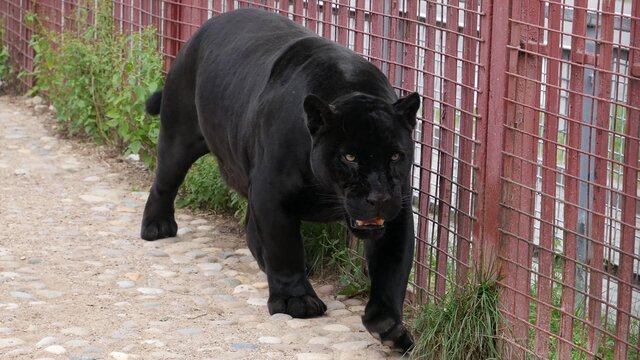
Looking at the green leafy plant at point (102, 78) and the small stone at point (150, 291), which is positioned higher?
the green leafy plant at point (102, 78)

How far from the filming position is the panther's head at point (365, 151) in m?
5.00

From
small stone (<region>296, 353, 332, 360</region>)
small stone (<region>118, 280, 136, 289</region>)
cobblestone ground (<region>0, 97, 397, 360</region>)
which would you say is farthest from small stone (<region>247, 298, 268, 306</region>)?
small stone (<region>296, 353, 332, 360</region>)

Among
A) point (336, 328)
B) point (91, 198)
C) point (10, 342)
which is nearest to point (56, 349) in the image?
point (10, 342)

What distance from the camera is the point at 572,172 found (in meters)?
4.70

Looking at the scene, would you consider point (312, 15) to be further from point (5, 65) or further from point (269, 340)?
point (5, 65)

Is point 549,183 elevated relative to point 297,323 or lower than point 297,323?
elevated

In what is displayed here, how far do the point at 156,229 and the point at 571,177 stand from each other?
3.07 metres

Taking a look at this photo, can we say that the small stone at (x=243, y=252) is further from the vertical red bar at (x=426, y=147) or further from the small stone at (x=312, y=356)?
the small stone at (x=312, y=356)

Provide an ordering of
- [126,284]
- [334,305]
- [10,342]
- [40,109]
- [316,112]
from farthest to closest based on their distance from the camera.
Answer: [40,109], [126,284], [334,305], [10,342], [316,112]

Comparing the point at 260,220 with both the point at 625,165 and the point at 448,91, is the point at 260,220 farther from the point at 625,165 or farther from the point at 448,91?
the point at 625,165

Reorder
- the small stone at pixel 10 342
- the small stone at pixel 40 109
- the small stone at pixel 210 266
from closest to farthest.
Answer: the small stone at pixel 10 342, the small stone at pixel 210 266, the small stone at pixel 40 109

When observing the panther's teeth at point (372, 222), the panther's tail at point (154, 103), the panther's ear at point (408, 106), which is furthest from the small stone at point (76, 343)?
the panther's tail at point (154, 103)

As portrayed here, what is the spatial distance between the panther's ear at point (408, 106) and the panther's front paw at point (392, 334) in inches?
33.3

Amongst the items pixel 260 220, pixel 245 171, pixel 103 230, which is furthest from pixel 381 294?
pixel 103 230
